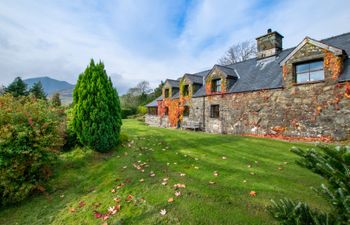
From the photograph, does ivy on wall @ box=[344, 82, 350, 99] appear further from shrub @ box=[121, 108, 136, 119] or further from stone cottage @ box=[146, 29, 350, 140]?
shrub @ box=[121, 108, 136, 119]

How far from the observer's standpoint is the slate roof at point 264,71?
11.4 metres

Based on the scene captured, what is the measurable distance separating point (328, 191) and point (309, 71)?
12241 mm

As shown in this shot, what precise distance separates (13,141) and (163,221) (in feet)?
15.8

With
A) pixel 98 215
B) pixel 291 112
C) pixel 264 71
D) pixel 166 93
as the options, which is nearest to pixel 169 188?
pixel 98 215

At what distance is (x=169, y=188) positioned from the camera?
177 inches

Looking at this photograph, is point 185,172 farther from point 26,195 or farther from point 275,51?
point 275,51

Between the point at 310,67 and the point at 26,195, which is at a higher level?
the point at 310,67

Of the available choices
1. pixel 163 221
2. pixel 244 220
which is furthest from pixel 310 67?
pixel 163 221

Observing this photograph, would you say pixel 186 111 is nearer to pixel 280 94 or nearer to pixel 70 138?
pixel 280 94

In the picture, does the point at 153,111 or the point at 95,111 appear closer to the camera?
the point at 95,111

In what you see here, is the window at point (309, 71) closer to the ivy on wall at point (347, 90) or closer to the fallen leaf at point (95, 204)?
the ivy on wall at point (347, 90)

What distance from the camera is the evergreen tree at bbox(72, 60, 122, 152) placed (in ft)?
25.8

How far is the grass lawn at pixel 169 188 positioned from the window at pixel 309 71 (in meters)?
5.91

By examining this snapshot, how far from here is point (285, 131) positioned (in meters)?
11.5
